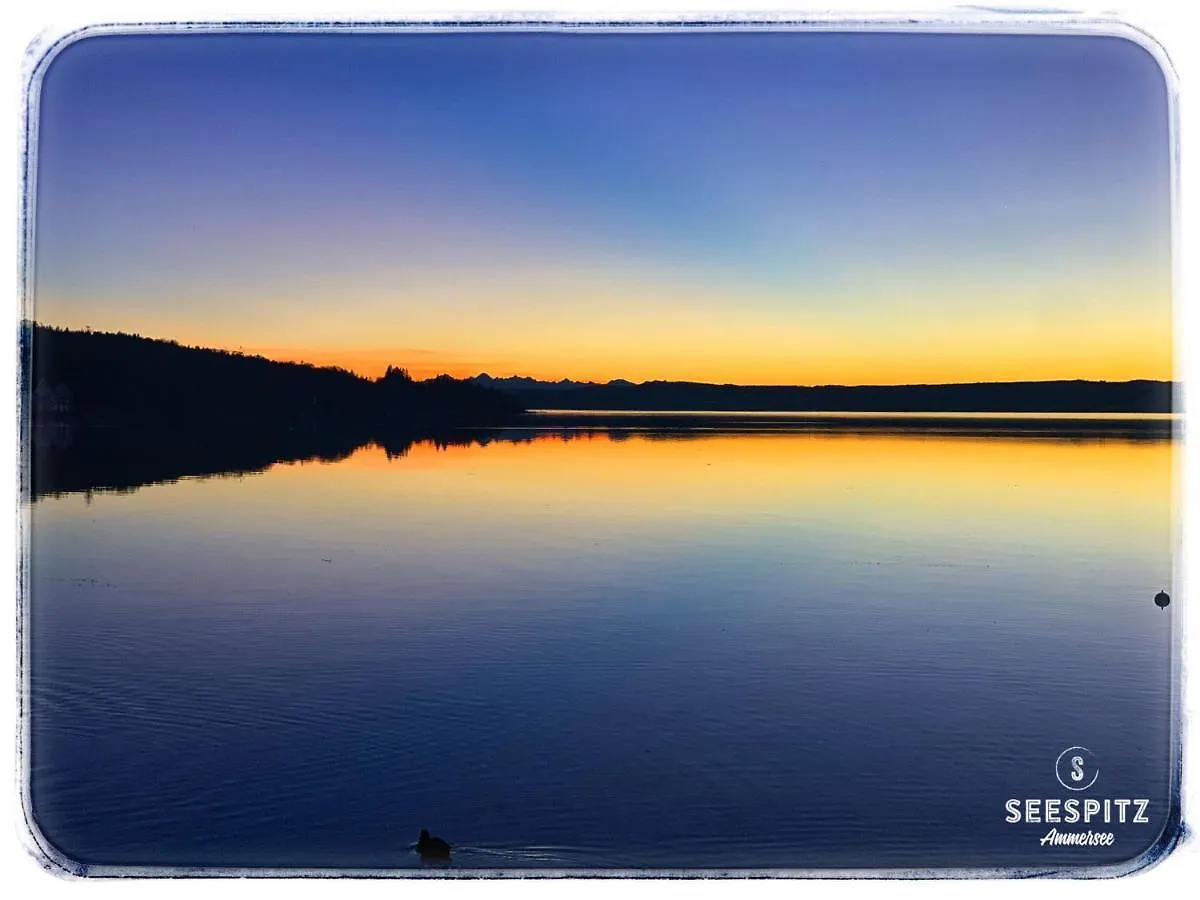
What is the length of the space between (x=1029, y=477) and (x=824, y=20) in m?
7.19

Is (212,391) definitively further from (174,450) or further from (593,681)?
(593,681)

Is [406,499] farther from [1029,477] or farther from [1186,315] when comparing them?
[1186,315]

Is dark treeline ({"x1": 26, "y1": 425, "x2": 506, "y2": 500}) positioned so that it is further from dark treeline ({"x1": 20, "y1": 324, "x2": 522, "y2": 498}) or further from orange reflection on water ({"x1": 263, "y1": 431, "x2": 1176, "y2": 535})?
orange reflection on water ({"x1": 263, "y1": 431, "x2": 1176, "y2": 535})

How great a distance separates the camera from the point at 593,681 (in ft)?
15.4

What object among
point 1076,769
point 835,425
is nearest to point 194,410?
point 1076,769

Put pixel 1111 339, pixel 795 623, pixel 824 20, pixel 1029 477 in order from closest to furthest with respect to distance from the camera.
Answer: pixel 824 20 < pixel 1111 339 < pixel 795 623 < pixel 1029 477

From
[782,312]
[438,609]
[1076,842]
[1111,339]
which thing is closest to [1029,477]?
[782,312]

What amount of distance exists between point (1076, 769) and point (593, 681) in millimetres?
1773

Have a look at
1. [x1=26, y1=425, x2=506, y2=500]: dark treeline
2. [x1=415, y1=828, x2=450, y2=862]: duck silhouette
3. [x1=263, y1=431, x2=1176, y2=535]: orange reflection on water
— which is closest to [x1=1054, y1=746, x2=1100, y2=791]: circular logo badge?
[x1=415, y1=828, x2=450, y2=862]: duck silhouette

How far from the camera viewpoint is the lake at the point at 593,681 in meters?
3.64

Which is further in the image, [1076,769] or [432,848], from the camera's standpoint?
[1076,769]

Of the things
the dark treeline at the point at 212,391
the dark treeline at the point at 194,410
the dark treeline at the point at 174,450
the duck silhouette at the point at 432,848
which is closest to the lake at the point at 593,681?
the duck silhouette at the point at 432,848

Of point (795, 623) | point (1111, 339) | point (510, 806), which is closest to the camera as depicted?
point (510, 806)

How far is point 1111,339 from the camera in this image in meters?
5.09
